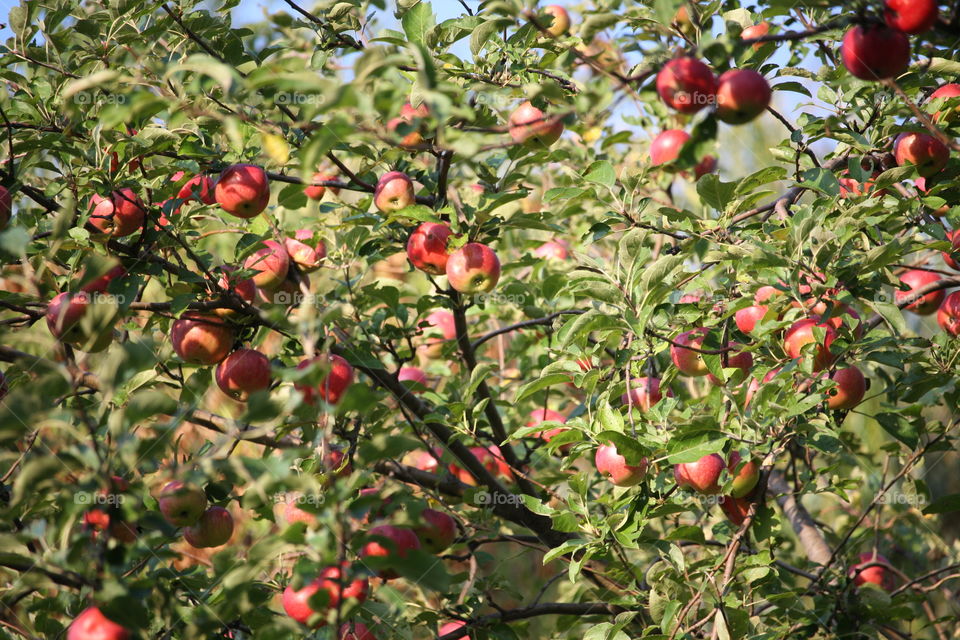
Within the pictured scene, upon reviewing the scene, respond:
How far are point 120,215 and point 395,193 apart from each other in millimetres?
548

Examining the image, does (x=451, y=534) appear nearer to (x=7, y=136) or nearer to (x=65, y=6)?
(x=7, y=136)

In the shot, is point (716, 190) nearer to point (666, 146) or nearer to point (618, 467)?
point (666, 146)

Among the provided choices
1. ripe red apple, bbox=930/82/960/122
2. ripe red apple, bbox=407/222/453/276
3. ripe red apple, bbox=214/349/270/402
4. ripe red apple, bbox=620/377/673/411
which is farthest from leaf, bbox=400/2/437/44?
ripe red apple, bbox=930/82/960/122

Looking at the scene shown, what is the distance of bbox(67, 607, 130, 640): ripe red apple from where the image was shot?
3.17ft

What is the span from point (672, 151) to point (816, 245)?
347 mm

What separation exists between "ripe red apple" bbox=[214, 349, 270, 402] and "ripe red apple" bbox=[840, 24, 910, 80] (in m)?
1.23

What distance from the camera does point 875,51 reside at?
3.25 feet

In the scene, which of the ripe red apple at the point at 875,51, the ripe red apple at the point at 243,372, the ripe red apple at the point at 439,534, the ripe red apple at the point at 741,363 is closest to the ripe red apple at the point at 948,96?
the ripe red apple at the point at 741,363

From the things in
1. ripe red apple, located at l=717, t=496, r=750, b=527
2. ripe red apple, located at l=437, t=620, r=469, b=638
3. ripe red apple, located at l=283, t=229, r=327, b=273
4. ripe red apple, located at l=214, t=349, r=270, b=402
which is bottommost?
ripe red apple, located at l=437, t=620, r=469, b=638

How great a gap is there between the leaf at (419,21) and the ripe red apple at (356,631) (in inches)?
45.0

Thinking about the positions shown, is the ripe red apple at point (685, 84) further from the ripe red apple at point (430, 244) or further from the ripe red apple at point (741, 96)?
the ripe red apple at point (430, 244)

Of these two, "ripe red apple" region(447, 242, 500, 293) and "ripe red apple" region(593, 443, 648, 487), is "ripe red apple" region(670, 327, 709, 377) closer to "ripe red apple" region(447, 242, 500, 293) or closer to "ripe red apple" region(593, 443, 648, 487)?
"ripe red apple" region(593, 443, 648, 487)

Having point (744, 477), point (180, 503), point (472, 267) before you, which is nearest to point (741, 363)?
point (744, 477)

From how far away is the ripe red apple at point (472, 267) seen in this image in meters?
1.72
